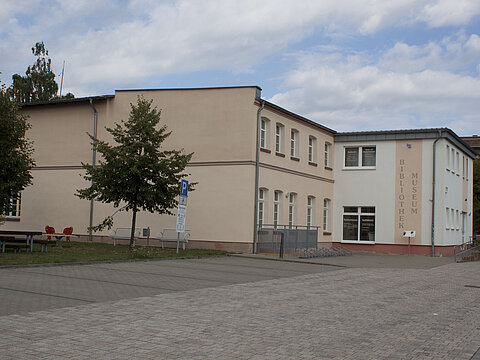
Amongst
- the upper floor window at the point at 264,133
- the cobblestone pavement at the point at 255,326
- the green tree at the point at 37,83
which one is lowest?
the cobblestone pavement at the point at 255,326

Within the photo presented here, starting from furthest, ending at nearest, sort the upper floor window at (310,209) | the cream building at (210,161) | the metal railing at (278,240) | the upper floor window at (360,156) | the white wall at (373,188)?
the upper floor window at (360,156)
the white wall at (373,188)
the upper floor window at (310,209)
the metal railing at (278,240)
the cream building at (210,161)

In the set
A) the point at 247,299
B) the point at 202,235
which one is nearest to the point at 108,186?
the point at 202,235

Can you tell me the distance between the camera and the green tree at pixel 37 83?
2157 inches

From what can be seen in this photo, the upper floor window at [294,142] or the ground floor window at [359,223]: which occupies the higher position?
the upper floor window at [294,142]

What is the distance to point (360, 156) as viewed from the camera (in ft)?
113

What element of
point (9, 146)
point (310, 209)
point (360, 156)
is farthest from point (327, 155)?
point (9, 146)

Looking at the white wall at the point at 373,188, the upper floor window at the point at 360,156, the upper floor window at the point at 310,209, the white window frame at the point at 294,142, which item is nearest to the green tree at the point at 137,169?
the white window frame at the point at 294,142

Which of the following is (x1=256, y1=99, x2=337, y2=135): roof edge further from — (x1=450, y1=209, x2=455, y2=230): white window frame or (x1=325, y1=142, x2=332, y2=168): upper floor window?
(x1=450, y1=209, x2=455, y2=230): white window frame

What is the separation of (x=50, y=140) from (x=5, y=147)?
11.0 m

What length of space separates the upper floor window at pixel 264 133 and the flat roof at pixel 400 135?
821cm

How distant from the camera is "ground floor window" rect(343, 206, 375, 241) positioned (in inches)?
1332

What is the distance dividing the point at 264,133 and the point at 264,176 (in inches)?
81.3

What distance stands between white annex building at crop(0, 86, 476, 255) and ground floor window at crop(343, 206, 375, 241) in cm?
6

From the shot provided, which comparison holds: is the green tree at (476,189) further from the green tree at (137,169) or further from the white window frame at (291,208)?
the green tree at (137,169)
